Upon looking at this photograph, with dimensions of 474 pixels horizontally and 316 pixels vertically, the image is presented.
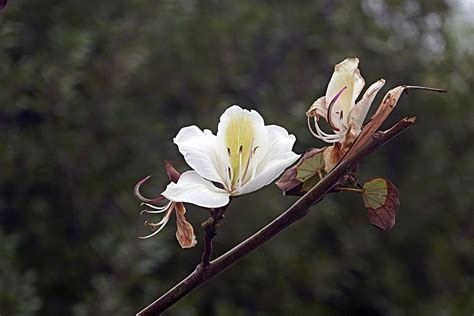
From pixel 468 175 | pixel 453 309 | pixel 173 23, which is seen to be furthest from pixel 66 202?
pixel 468 175

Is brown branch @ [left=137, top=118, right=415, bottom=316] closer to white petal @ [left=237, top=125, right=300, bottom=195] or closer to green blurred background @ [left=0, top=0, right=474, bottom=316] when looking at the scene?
white petal @ [left=237, top=125, right=300, bottom=195]

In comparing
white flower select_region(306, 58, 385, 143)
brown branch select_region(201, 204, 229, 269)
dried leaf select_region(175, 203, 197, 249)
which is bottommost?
dried leaf select_region(175, 203, 197, 249)

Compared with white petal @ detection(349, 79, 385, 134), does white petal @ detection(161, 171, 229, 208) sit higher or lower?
lower

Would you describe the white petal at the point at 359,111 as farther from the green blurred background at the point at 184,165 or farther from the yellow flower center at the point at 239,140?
the green blurred background at the point at 184,165

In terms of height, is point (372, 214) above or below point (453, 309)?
above

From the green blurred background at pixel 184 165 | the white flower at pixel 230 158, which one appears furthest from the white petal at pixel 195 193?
the green blurred background at pixel 184 165

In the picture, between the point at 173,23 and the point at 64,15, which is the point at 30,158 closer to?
the point at 64,15

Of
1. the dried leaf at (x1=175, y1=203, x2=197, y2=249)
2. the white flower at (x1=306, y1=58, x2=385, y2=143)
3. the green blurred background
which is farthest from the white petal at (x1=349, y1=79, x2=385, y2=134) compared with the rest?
the green blurred background
